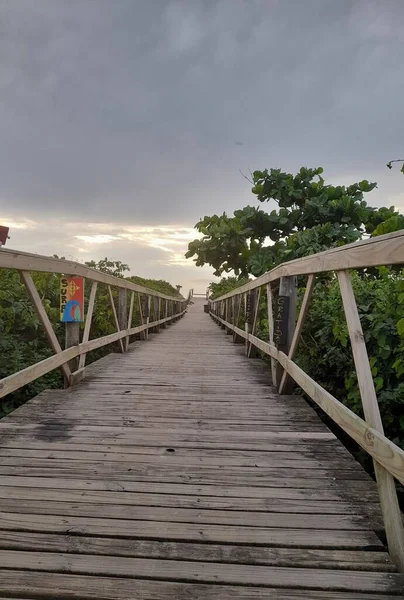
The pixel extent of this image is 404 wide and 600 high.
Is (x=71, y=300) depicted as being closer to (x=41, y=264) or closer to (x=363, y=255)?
(x=41, y=264)

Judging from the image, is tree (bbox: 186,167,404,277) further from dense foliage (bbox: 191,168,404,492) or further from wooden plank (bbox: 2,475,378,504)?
wooden plank (bbox: 2,475,378,504)

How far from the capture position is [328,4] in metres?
7.80

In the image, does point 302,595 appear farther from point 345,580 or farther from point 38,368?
point 38,368

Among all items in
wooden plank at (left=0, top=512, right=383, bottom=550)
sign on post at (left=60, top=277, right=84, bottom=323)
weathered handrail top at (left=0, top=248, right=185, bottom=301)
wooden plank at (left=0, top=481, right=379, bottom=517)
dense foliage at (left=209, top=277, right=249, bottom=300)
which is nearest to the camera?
wooden plank at (left=0, top=512, right=383, bottom=550)

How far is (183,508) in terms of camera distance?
1934 mm

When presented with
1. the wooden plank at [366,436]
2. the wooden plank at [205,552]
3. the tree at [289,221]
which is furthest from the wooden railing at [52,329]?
the tree at [289,221]

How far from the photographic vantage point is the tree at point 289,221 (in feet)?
34.6

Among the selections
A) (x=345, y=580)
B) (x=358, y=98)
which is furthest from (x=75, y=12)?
(x=345, y=580)

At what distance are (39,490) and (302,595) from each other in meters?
1.30

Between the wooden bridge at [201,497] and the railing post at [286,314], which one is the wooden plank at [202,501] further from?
the railing post at [286,314]

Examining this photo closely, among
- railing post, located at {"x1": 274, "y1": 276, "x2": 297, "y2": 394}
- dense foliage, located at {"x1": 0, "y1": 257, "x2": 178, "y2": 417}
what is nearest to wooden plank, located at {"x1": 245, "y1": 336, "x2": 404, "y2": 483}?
railing post, located at {"x1": 274, "y1": 276, "x2": 297, "y2": 394}

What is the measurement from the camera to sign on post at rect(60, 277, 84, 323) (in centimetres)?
412

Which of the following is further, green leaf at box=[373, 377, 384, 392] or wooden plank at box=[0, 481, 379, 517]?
green leaf at box=[373, 377, 384, 392]

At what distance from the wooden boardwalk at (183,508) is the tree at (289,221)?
23.5 feet
